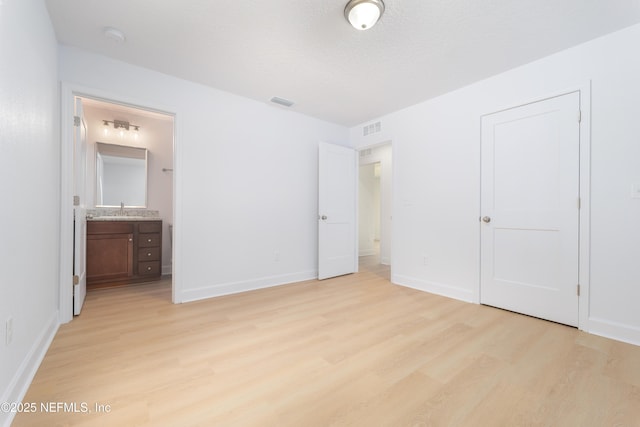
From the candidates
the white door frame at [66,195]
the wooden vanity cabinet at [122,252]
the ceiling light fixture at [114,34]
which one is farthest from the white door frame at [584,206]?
the wooden vanity cabinet at [122,252]

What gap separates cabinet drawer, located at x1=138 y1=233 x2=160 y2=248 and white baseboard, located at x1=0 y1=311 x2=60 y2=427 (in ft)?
5.83

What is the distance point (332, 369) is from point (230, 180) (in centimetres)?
244

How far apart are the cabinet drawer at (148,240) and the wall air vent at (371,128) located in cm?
357

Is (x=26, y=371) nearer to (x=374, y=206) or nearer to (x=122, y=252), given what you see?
(x=122, y=252)

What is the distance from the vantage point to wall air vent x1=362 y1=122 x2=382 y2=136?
4074 mm

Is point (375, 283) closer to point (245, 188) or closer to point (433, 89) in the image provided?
point (245, 188)

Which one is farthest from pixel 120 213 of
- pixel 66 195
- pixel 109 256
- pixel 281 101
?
pixel 281 101

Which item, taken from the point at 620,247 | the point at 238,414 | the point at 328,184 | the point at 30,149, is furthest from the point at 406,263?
the point at 30,149

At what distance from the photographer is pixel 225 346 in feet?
6.42

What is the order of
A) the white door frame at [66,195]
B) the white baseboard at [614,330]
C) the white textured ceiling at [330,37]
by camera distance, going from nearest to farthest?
the white textured ceiling at [330,37], the white baseboard at [614,330], the white door frame at [66,195]

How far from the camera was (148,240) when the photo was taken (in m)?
3.80

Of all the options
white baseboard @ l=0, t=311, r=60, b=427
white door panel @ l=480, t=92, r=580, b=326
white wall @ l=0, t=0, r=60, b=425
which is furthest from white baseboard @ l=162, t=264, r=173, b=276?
white door panel @ l=480, t=92, r=580, b=326

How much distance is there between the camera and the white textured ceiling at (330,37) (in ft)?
6.22

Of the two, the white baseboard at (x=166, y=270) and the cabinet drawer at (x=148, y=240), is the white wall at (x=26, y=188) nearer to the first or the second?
the cabinet drawer at (x=148, y=240)
